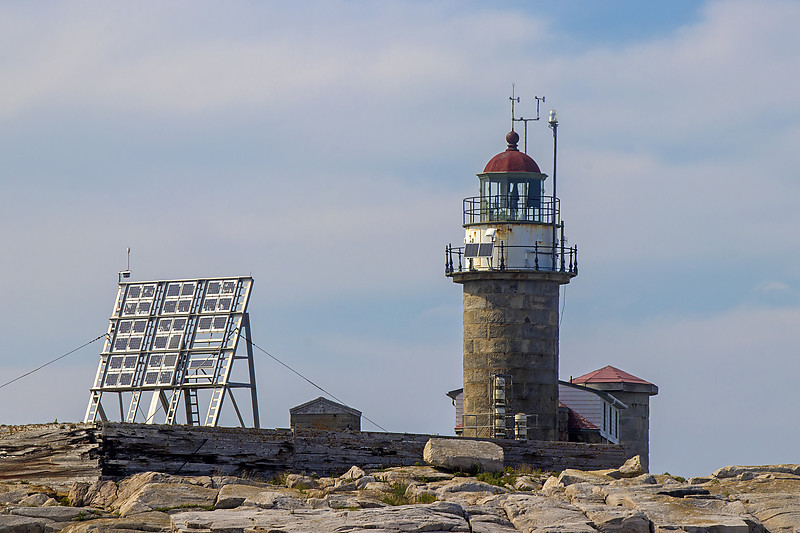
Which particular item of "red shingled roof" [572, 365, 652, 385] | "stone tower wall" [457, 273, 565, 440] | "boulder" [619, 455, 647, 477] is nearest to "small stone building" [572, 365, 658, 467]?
"red shingled roof" [572, 365, 652, 385]

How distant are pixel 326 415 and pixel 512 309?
21.8ft

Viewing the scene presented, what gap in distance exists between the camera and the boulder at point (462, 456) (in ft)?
115

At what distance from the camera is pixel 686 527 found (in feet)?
91.5

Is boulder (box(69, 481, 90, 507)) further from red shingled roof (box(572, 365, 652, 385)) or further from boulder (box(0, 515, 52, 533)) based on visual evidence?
red shingled roof (box(572, 365, 652, 385))

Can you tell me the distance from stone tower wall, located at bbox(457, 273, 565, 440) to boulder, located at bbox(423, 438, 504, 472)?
8.88 m

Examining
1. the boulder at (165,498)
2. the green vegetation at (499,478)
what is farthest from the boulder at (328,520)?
the green vegetation at (499,478)

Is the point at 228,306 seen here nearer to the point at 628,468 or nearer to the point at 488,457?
the point at 488,457

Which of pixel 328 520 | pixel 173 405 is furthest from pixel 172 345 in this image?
pixel 328 520

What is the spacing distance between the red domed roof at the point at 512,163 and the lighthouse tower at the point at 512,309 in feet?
0.33

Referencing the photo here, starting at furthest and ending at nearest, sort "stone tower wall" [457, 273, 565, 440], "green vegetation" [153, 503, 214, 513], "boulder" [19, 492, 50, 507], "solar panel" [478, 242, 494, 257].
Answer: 1. "solar panel" [478, 242, 494, 257]
2. "stone tower wall" [457, 273, 565, 440]
3. "boulder" [19, 492, 50, 507]
4. "green vegetation" [153, 503, 214, 513]

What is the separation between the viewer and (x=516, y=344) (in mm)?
45375

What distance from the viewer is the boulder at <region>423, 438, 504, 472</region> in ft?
115

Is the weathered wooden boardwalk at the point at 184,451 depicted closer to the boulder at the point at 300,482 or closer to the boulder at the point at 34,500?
the boulder at the point at 300,482

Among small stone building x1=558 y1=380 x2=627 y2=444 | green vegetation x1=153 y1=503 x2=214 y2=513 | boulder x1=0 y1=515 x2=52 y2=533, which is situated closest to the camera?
boulder x1=0 y1=515 x2=52 y2=533
